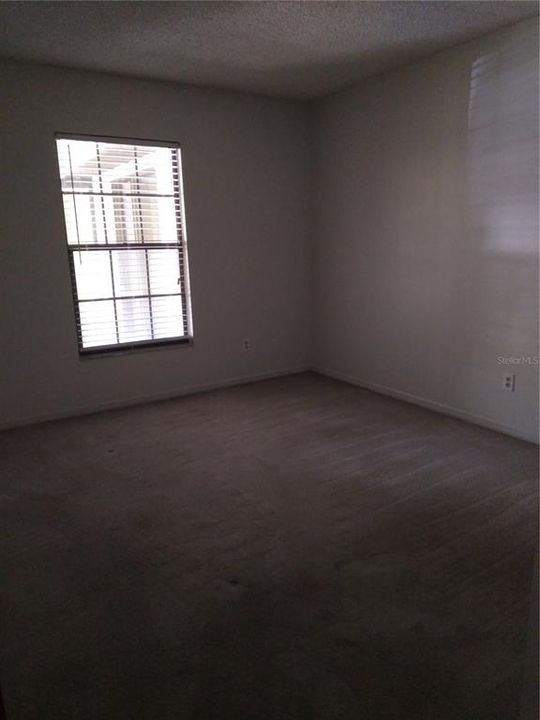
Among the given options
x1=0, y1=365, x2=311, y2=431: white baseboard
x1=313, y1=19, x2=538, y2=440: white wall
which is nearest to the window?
x1=0, y1=365, x2=311, y2=431: white baseboard

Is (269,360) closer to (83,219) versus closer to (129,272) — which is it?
(129,272)

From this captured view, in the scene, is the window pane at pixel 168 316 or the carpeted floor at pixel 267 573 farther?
the window pane at pixel 168 316

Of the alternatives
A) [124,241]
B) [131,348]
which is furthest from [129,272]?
[131,348]

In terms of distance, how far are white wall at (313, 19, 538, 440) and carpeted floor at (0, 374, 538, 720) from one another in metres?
0.62

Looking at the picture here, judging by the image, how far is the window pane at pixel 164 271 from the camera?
4.33m

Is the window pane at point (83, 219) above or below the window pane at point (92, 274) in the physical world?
above

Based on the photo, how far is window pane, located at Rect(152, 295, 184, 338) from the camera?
443 centimetres

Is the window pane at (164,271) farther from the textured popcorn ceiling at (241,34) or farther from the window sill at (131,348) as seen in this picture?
the textured popcorn ceiling at (241,34)

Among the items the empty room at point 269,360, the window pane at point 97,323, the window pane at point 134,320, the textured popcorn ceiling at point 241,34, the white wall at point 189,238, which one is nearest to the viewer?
the empty room at point 269,360

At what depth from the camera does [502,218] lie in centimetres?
336

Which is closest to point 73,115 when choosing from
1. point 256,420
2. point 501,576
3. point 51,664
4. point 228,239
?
point 228,239

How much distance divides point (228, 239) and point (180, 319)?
858 mm

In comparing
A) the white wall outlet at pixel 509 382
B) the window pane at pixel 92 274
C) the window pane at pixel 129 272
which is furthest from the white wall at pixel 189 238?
the white wall outlet at pixel 509 382

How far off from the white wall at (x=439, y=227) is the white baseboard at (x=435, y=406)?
0.01 meters
